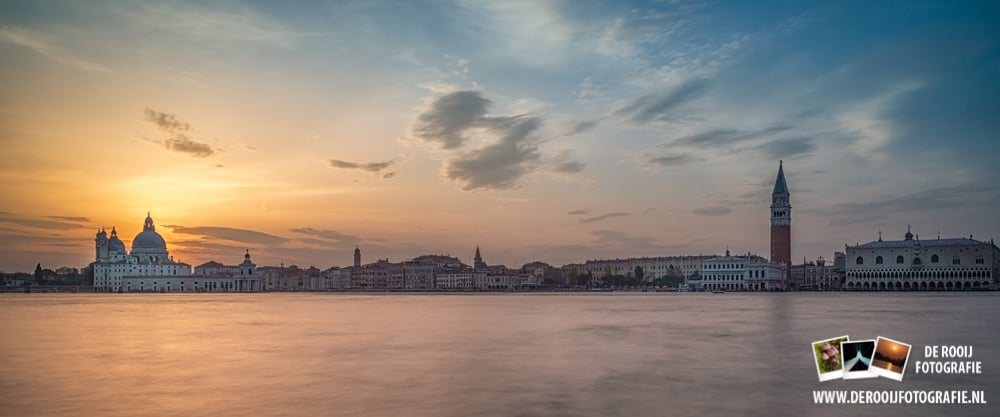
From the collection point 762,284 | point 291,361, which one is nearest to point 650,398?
point 291,361

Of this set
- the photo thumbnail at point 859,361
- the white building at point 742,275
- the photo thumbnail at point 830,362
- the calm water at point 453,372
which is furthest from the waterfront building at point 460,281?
the photo thumbnail at point 859,361

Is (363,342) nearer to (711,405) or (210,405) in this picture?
(210,405)

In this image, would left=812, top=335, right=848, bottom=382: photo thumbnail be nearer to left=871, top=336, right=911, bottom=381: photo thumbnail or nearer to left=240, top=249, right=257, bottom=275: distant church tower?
left=871, top=336, right=911, bottom=381: photo thumbnail

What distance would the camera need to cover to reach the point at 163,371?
20500mm

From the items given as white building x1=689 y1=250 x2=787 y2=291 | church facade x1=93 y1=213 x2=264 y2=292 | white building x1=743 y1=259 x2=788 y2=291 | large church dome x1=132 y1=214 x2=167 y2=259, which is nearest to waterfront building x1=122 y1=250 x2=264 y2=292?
church facade x1=93 y1=213 x2=264 y2=292

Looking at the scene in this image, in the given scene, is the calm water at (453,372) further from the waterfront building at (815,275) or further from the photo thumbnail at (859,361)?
the waterfront building at (815,275)

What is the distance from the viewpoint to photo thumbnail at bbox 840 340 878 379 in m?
16.9

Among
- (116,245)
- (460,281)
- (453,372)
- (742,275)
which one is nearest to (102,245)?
(116,245)

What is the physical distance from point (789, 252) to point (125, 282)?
14414cm

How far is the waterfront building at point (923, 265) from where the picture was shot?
130 m

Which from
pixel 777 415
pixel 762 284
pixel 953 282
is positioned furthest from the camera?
pixel 762 284

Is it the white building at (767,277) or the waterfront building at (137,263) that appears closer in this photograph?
the white building at (767,277)

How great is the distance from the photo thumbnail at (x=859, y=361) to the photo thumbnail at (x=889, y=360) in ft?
0.50

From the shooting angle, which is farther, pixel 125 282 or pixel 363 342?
pixel 125 282
